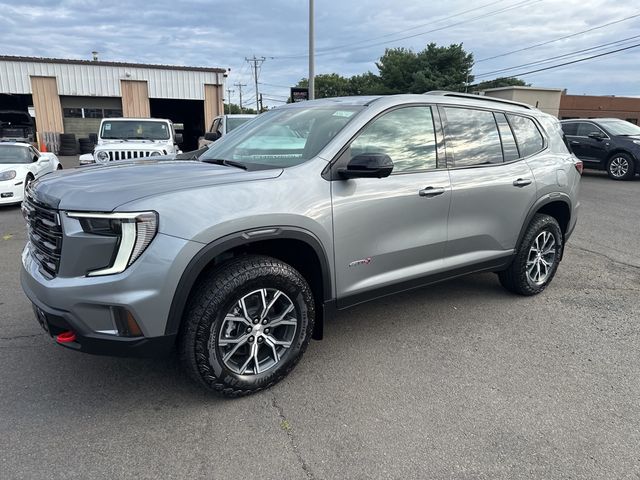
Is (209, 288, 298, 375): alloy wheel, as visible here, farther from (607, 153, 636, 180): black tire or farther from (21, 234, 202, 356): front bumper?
(607, 153, 636, 180): black tire

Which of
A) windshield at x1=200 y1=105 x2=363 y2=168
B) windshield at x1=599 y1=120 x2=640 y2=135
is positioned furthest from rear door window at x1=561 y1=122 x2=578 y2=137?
windshield at x1=200 y1=105 x2=363 y2=168

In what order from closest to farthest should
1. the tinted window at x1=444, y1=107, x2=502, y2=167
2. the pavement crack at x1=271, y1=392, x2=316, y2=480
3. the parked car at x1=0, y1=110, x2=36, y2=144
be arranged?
the pavement crack at x1=271, y1=392, x2=316, y2=480 < the tinted window at x1=444, y1=107, x2=502, y2=167 < the parked car at x1=0, y1=110, x2=36, y2=144

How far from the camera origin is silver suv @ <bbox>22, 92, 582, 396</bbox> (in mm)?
2453

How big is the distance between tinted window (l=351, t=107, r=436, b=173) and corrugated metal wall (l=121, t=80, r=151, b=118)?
2664cm

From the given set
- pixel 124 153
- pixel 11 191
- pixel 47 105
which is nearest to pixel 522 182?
pixel 124 153

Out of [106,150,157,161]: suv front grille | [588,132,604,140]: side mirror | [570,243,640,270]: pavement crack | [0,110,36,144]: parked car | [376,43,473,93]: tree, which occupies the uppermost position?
[376,43,473,93]: tree

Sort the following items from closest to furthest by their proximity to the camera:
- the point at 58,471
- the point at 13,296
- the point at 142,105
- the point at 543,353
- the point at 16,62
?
the point at 58,471
the point at 543,353
the point at 13,296
the point at 16,62
the point at 142,105

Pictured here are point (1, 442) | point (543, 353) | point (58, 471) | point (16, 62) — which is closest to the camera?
point (58, 471)

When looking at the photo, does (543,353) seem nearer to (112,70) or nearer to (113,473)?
(113,473)

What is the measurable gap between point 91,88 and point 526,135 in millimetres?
27136

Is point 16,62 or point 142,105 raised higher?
point 16,62

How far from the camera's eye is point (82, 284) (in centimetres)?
242

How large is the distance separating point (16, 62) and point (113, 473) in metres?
29.0

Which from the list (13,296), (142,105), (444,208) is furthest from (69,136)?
(444,208)
